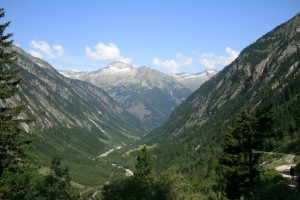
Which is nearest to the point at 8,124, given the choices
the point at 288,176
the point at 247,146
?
the point at 247,146

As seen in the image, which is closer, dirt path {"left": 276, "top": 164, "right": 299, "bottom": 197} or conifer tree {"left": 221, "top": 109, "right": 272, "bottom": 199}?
dirt path {"left": 276, "top": 164, "right": 299, "bottom": 197}

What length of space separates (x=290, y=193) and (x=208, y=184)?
246ft

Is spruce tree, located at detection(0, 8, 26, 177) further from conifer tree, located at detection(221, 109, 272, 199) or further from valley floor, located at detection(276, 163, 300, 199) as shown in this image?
valley floor, located at detection(276, 163, 300, 199)

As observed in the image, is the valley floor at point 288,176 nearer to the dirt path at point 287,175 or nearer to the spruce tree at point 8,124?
the dirt path at point 287,175

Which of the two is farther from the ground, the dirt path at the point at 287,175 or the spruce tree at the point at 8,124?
the spruce tree at the point at 8,124

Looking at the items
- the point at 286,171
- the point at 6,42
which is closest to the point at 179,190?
the point at 286,171

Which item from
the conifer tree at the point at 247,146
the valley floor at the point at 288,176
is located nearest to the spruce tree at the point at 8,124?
the conifer tree at the point at 247,146

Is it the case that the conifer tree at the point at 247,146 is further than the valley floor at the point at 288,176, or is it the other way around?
the conifer tree at the point at 247,146

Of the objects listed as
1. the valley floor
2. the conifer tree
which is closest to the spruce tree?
the conifer tree

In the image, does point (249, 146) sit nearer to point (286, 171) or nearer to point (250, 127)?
point (250, 127)

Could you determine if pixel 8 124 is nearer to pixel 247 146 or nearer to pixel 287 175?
pixel 247 146

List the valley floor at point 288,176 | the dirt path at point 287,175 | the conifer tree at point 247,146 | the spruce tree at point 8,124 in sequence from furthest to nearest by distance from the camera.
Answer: the conifer tree at point 247,146 → the dirt path at point 287,175 → the valley floor at point 288,176 → the spruce tree at point 8,124

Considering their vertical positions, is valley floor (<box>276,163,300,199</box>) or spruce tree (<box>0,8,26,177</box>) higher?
spruce tree (<box>0,8,26,177</box>)

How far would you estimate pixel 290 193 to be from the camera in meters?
26.1
